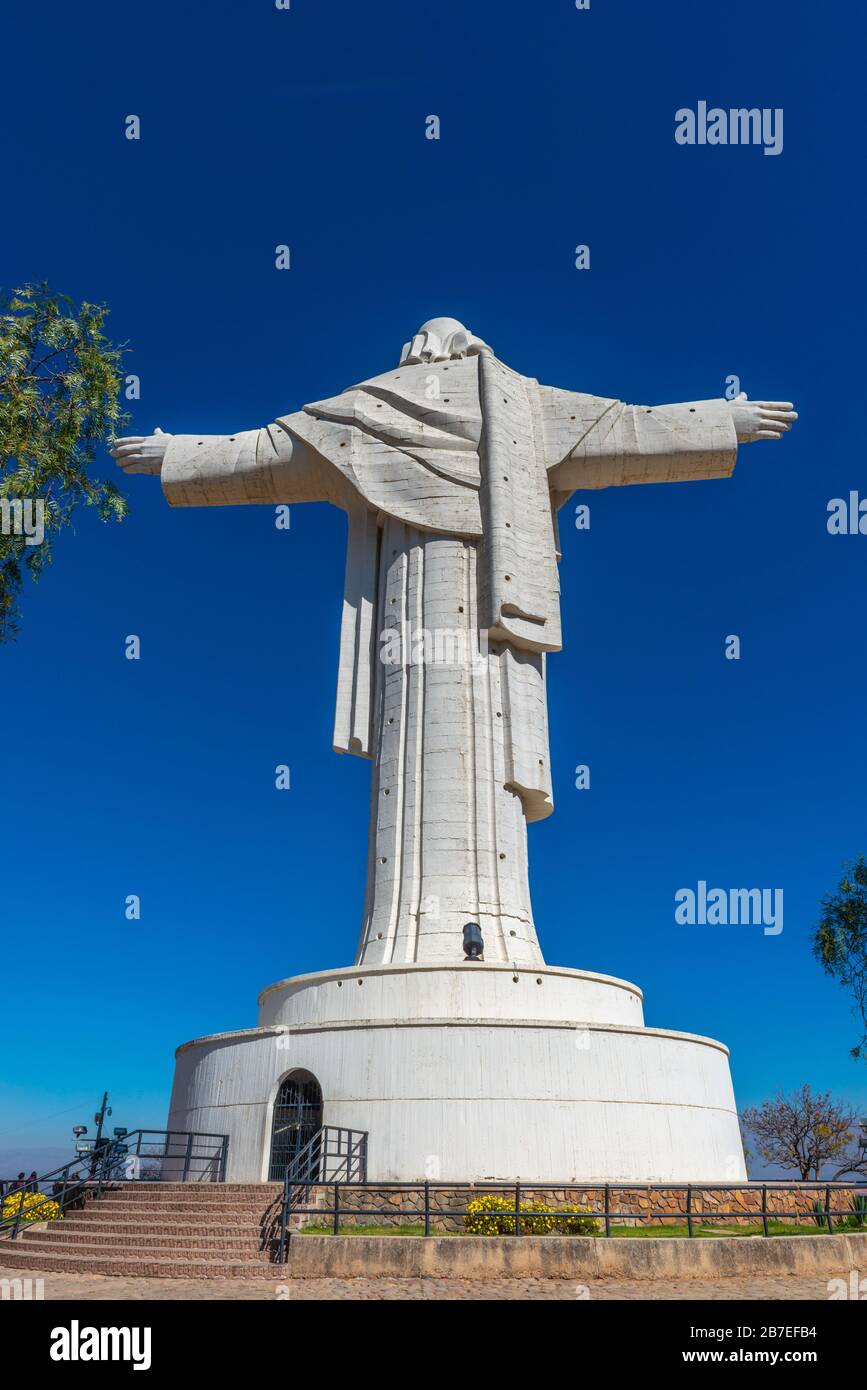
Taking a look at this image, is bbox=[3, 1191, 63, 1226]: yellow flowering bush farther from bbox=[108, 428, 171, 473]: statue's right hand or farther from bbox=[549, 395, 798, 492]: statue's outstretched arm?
bbox=[549, 395, 798, 492]: statue's outstretched arm

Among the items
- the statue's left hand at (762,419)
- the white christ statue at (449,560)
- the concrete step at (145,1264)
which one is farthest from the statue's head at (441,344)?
the concrete step at (145,1264)

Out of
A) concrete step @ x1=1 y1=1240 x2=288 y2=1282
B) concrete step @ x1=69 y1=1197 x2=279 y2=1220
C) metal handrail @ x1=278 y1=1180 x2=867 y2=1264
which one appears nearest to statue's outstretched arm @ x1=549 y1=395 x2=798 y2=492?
metal handrail @ x1=278 y1=1180 x2=867 y2=1264

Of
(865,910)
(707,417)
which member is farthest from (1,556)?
(865,910)

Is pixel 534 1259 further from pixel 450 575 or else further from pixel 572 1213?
pixel 450 575

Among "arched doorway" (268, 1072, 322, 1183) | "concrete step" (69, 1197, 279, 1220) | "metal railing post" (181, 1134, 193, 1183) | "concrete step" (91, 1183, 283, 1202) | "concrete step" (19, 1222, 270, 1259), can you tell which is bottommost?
"concrete step" (19, 1222, 270, 1259)

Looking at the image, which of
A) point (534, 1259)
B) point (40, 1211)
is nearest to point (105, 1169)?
point (40, 1211)

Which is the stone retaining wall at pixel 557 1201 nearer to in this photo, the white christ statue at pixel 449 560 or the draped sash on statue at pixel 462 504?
the white christ statue at pixel 449 560
